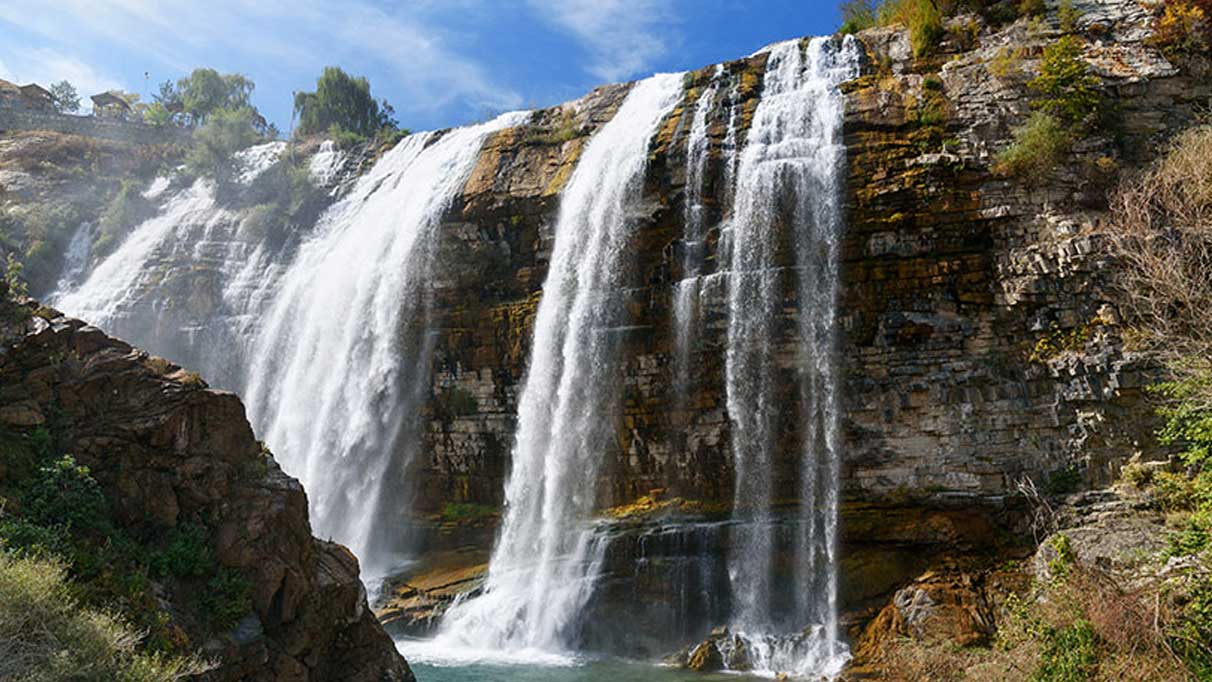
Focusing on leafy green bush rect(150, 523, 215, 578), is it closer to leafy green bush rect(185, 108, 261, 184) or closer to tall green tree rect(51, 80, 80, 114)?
leafy green bush rect(185, 108, 261, 184)

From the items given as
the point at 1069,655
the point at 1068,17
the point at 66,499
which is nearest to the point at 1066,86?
the point at 1068,17

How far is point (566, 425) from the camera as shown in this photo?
829 inches

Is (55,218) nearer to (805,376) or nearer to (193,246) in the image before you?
(193,246)

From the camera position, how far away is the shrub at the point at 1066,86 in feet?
60.1

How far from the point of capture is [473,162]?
26.8 m

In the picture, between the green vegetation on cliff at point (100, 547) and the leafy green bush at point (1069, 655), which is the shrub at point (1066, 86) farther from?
the green vegetation on cliff at point (100, 547)

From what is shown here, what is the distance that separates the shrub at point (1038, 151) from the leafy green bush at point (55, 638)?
1848cm

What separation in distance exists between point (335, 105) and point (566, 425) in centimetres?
3774

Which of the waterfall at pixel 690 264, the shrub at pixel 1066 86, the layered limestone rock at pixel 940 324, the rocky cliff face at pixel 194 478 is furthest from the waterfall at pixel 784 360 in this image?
the rocky cliff face at pixel 194 478

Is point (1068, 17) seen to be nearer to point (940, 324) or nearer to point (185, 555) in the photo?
point (940, 324)

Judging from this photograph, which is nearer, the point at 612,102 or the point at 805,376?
the point at 805,376

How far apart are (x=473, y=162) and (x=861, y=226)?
13556 millimetres

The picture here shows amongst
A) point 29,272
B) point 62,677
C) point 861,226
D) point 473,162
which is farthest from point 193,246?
point 62,677

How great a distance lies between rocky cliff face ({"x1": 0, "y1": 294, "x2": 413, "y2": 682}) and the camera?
10.1 metres
